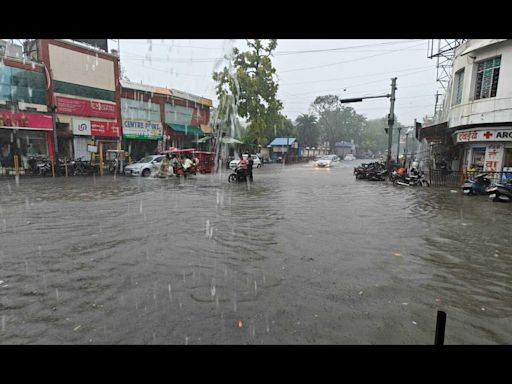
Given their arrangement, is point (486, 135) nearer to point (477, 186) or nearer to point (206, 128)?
point (477, 186)

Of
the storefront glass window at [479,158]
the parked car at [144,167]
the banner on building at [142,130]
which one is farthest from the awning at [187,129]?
the storefront glass window at [479,158]

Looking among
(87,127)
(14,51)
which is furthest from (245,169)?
(14,51)

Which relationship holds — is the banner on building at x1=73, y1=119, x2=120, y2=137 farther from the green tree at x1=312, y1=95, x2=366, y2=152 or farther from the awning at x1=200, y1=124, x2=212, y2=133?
the green tree at x1=312, y1=95, x2=366, y2=152

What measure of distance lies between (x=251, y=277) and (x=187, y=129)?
3007cm

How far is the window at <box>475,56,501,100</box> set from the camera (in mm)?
15703

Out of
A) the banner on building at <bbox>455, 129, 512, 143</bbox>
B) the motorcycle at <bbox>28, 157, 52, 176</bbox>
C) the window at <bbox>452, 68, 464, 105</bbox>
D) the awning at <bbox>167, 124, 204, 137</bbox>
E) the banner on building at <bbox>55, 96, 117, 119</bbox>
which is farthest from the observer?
the awning at <bbox>167, 124, 204, 137</bbox>

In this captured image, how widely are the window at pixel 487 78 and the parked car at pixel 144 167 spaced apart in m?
18.8

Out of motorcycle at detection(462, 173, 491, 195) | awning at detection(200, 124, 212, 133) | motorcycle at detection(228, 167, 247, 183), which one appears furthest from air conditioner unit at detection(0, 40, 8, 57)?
motorcycle at detection(462, 173, 491, 195)

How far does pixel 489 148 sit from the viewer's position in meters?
16.1

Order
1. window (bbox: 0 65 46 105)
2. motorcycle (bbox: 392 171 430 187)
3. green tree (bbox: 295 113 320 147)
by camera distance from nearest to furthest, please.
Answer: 1. motorcycle (bbox: 392 171 430 187)
2. window (bbox: 0 65 46 105)
3. green tree (bbox: 295 113 320 147)
